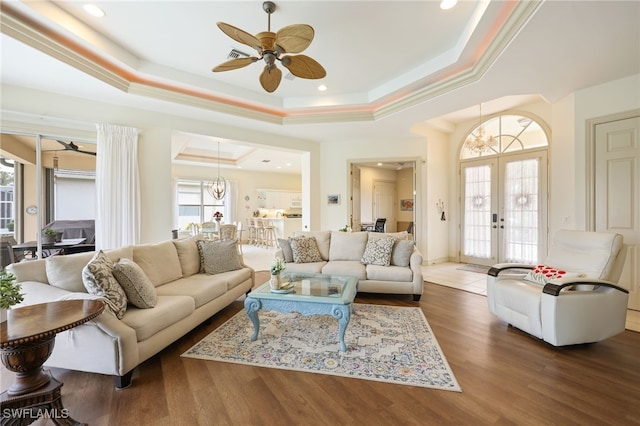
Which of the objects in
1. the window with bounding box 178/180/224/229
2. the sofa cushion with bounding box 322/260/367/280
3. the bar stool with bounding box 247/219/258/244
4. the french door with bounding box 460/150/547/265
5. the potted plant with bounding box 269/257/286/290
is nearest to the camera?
the potted plant with bounding box 269/257/286/290

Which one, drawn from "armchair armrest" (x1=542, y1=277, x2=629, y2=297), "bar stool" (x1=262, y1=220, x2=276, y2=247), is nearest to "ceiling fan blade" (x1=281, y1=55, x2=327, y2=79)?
"armchair armrest" (x1=542, y1=277, x2=629, y2=297)

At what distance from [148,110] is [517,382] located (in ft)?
18.7

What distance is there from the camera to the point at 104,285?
2.18 m

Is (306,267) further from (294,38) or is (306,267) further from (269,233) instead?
(269,233)

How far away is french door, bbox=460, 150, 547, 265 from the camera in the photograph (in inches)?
212

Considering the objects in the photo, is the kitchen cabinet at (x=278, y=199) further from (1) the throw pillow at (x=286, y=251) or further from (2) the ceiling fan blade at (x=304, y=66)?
(2) the ceiling fan blade at (x=304, y=66)

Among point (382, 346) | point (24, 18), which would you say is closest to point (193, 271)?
point (382, 346)

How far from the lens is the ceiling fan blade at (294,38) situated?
2.24m

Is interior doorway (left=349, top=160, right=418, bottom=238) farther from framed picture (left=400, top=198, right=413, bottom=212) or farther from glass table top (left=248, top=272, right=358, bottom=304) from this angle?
glass table top (left=248, top=272, right=358, bottom=304)

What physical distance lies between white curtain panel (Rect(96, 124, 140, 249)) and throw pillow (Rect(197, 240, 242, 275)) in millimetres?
1240

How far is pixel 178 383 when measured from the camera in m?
2.10

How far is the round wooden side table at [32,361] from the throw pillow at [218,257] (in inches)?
76.6

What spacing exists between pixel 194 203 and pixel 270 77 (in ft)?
27.4

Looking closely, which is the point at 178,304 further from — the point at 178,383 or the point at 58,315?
the point at 58,315
